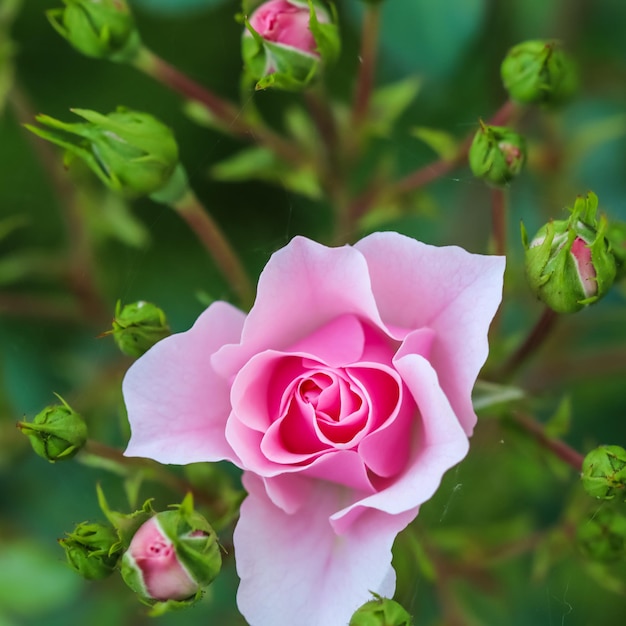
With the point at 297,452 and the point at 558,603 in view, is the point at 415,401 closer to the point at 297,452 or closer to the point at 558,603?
the point at 297,452

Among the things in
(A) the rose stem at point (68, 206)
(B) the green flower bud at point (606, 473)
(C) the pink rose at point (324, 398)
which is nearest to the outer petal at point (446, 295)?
(C) the pink rose at point (324, 398)

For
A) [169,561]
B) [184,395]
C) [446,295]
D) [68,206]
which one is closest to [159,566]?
[169,561]

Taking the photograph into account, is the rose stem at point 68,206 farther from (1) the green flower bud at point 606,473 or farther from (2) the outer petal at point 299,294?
(1) the green flower bud at point 606,473

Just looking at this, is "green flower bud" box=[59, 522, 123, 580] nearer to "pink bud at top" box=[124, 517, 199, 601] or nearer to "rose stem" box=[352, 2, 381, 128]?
"pink bud at top" box=[124, 517, 199, 601]

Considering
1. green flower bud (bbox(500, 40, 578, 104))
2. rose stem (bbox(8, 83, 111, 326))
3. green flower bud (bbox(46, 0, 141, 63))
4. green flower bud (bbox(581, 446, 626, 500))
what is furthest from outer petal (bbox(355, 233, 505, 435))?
rose stem (bbox(8, 83, 111, 326))

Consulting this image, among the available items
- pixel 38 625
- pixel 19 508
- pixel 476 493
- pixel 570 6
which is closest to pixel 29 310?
pixel 19 508

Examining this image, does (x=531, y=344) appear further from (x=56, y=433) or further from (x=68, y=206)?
(x=68, y=206)
